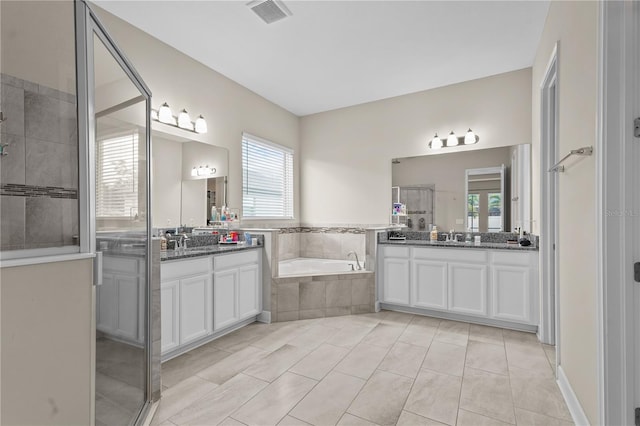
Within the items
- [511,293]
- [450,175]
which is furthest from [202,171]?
[511,293]

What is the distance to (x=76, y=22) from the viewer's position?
1281 millimetres

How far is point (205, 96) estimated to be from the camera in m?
3.62

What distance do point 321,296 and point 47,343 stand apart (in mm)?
2732

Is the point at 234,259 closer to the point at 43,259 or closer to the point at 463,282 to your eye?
the point at 43,259

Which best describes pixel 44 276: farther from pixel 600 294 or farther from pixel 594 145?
pixel 594 145

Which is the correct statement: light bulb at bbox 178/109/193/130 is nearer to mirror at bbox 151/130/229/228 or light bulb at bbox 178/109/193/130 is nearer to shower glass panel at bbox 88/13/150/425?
mirror at bbox 151/130/229/228

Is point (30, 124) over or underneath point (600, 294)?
over

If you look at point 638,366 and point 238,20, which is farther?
point 238,20

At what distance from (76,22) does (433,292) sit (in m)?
3.68

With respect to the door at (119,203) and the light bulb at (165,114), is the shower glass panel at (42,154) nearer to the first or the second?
the door at (119,203)

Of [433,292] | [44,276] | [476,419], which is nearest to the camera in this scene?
[44,276]

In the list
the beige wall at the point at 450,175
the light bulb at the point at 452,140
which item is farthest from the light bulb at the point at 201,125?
the light bulb at the point at 452,140

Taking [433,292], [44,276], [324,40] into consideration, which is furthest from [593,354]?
[324,40]

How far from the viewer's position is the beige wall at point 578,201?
5.08 feet
